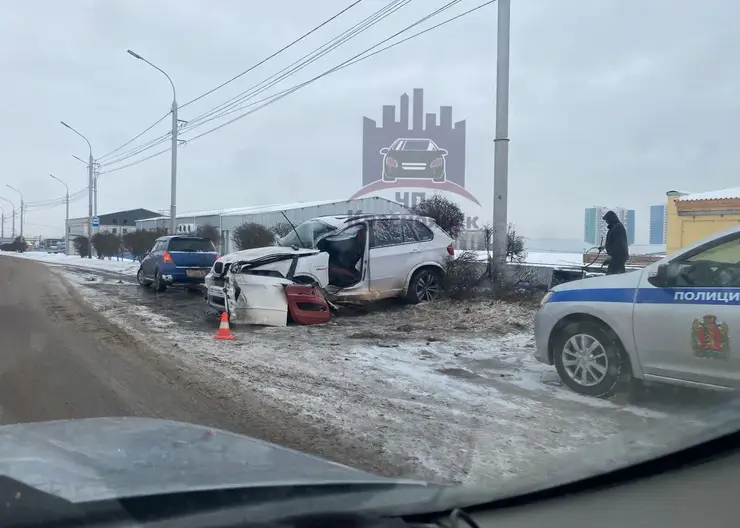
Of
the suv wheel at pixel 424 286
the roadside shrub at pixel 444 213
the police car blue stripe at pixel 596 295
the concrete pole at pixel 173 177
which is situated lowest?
the suv wheel at pixel 424 286

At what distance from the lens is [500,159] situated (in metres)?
12.7

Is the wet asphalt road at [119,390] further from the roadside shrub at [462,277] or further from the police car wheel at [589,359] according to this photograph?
the roadside shrub at [462,277]

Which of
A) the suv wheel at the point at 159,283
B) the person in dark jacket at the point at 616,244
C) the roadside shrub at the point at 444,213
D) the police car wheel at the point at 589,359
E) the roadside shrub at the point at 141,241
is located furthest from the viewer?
the roadside shrub at the point at 141,241

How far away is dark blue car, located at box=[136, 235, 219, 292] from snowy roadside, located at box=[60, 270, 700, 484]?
5.79 meters

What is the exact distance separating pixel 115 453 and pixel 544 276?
12293 millimetres

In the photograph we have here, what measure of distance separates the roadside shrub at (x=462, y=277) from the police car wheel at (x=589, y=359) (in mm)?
5546

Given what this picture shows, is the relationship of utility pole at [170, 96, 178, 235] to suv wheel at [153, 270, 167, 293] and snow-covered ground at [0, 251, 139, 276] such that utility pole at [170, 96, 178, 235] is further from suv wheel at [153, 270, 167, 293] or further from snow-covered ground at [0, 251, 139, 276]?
suv wheel at [153, 270, 167, 293]

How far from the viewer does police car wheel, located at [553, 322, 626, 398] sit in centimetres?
570

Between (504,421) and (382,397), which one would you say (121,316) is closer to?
(382,397)

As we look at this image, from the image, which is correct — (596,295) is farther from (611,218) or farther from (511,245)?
(511,245)

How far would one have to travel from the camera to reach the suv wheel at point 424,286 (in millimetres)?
12047

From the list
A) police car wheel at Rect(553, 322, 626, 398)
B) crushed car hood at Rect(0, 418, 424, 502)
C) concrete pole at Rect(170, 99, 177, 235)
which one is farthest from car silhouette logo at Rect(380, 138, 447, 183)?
crushed car hood at Rect(0, 418, 424, 502)

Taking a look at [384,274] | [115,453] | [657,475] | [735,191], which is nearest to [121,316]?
[384,274]

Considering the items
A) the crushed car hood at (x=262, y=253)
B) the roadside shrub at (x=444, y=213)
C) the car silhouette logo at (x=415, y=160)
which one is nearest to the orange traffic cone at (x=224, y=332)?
the crushed car hood at (x=262, y=253)
